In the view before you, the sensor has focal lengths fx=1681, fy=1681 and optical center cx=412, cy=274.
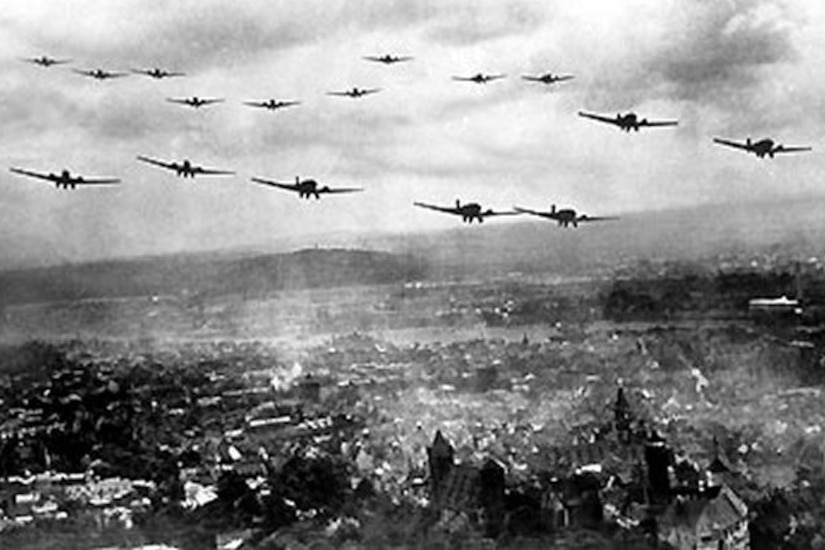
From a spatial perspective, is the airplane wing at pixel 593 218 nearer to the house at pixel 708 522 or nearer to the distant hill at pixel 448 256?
the distant hill at pixel 448 256

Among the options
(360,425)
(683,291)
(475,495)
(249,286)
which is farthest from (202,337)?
(683,291)

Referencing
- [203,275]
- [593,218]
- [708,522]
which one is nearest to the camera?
[708,522]

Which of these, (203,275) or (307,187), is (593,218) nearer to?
(307,187)

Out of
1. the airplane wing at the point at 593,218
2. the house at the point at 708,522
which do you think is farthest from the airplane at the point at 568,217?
the house at the point at 708,522

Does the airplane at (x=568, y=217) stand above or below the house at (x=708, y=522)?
above

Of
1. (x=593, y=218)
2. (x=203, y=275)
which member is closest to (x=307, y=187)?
(x=203, y=275)

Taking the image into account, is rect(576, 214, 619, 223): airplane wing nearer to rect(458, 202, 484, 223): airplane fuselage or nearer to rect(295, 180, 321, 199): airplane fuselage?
rect(458, 202, 484, 223): airplane fuselage

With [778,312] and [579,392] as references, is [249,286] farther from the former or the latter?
[778,312]

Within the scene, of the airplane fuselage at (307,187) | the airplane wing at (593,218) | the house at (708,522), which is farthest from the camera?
the airplane fuselage at (307,187)
